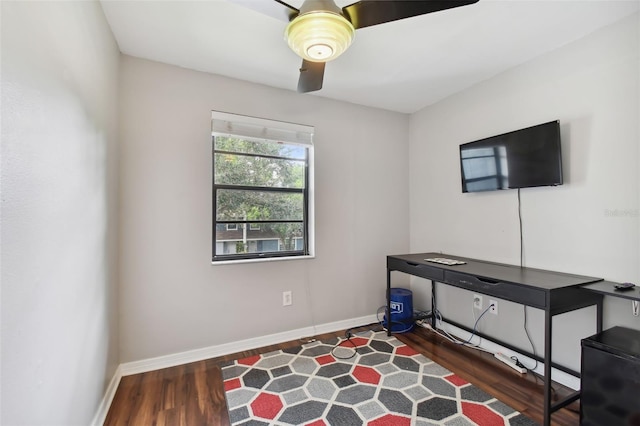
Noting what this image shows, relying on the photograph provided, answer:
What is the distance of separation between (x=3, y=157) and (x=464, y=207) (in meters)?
2.99

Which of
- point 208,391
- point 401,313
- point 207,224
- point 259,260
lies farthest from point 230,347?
point 401,313

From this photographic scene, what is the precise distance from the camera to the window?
2.56 metres

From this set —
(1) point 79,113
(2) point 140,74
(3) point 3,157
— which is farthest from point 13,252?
(2) point 140,74

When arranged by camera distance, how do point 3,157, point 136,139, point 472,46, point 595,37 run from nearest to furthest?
1. point 3,157
2. point 595,37
3. point 472,46
4. point 136,139

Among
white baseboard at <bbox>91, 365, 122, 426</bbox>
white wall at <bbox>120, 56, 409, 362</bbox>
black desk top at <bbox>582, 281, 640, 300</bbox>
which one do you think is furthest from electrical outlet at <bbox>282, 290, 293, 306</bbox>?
black desk top at <bbox>582, 281, 640, 300</bbox>

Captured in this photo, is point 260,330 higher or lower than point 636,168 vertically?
lower

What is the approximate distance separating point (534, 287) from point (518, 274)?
36cm

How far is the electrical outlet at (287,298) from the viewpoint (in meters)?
2.71

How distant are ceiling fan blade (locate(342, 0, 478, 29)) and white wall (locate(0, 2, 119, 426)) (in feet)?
3.88

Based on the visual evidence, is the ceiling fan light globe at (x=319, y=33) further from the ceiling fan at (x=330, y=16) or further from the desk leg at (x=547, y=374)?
the desk leg at (x=547, y=374)

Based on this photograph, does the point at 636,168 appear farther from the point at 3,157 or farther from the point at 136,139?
the point at 136,139

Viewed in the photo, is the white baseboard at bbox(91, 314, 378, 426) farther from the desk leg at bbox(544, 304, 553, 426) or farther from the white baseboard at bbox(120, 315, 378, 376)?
the desk leg at bbox(544, 304, 553, 426)

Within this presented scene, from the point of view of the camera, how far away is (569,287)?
165cm

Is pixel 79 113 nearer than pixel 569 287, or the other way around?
pixel 79 113
